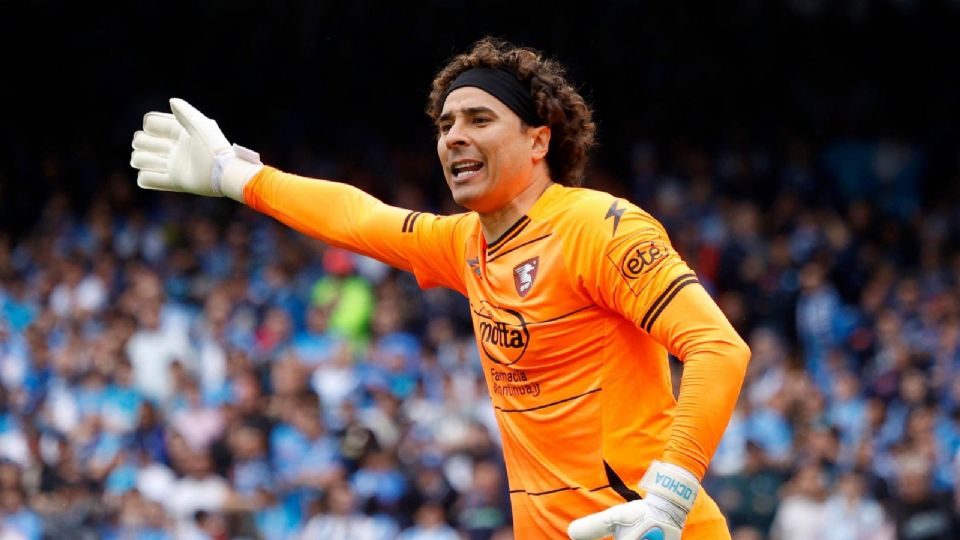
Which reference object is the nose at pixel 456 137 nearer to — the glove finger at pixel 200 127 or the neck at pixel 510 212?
the neck at pixel 510 212

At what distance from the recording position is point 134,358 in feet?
41.8

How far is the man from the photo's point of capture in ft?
13.2

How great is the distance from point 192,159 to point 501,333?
1325mm

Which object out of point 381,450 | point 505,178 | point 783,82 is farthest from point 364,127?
point 505,178

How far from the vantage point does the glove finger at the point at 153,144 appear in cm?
527

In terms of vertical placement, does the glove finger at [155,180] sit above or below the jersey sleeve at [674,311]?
above

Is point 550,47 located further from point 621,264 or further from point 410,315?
point 621,264

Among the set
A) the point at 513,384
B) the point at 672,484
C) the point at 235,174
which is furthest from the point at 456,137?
the point at 672,484

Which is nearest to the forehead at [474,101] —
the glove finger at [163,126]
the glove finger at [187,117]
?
the glove finger at [187,117]

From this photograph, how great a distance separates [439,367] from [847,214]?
4.69 metres

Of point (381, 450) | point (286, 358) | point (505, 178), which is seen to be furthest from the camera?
point (286, 358)

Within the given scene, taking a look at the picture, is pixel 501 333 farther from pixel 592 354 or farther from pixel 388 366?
pixel 388 366

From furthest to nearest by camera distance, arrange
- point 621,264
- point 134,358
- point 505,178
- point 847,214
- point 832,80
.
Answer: point 832,80, point 847,214, point 134,358, point 505,178, point 621,264

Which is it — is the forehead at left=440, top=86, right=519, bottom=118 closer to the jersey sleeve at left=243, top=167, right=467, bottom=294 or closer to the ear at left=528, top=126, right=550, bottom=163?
the ear at left=528, top=126, right=550, bottom=163
